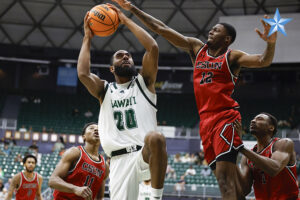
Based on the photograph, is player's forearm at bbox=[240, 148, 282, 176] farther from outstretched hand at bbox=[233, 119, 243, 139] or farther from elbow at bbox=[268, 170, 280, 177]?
outstretched hand at bbox=[233, 119, 243, 139]

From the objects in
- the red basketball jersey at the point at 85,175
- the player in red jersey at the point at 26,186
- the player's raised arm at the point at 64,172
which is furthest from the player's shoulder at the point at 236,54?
the player in red jersey at the point at 26,186

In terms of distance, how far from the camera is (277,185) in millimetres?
5199

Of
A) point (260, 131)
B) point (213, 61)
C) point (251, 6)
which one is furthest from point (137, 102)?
point (251, 6)

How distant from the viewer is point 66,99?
91.9ft

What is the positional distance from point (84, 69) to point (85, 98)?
2385cm

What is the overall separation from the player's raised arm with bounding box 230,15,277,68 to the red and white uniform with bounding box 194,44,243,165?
13cm

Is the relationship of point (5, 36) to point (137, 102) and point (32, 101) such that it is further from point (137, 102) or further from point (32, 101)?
point (137, 102)

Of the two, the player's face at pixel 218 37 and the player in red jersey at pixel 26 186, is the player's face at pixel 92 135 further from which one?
the player in red jersey at pixel 26 186

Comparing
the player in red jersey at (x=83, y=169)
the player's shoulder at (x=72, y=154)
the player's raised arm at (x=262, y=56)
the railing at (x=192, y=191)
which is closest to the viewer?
the player's raised arm at (x=262, y=56)

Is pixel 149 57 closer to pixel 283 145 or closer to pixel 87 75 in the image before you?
pixel 87 75

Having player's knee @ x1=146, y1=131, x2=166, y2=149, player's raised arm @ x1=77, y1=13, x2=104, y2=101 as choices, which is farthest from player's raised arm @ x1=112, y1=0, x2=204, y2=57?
player's knee @ x1=146, y1=131, x2=166, y2=149

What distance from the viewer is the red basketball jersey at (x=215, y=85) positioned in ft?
14.8

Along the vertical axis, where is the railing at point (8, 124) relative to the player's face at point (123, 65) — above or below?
above

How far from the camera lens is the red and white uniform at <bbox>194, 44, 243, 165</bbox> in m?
4.33
